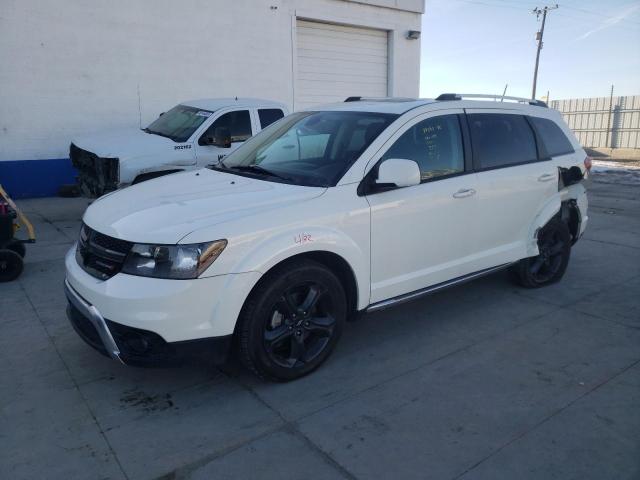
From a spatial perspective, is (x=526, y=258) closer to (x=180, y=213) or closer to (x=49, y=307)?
(x=180, y=213)

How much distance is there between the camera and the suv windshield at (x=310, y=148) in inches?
147

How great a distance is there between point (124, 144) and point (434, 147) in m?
5.56

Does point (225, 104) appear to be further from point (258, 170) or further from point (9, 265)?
Answer: point (258, 170)

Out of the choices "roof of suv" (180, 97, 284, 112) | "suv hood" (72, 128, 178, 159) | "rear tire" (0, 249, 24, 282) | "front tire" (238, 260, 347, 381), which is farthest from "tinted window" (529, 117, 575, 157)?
"rear tire" (0, 249, 24, 282)

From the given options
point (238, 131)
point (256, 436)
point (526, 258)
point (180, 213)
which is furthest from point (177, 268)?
point (238, 131)

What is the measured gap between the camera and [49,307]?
4770 mm

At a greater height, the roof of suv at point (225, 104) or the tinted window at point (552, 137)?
the roof of suv at point (225, 104)

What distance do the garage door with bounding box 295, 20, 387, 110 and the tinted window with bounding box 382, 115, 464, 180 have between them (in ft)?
35.1

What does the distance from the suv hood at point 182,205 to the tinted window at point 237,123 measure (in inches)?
181

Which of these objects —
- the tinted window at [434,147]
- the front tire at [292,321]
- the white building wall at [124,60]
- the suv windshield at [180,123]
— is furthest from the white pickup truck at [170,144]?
the front tire at [292,321]

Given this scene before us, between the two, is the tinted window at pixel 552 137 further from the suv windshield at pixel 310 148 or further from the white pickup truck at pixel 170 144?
the white pickup truck at pixel 170 144

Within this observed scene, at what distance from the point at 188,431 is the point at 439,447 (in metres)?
1.40

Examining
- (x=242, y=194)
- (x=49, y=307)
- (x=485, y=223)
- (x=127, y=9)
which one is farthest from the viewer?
(x=127, y=9)

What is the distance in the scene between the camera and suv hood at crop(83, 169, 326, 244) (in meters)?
3.03
